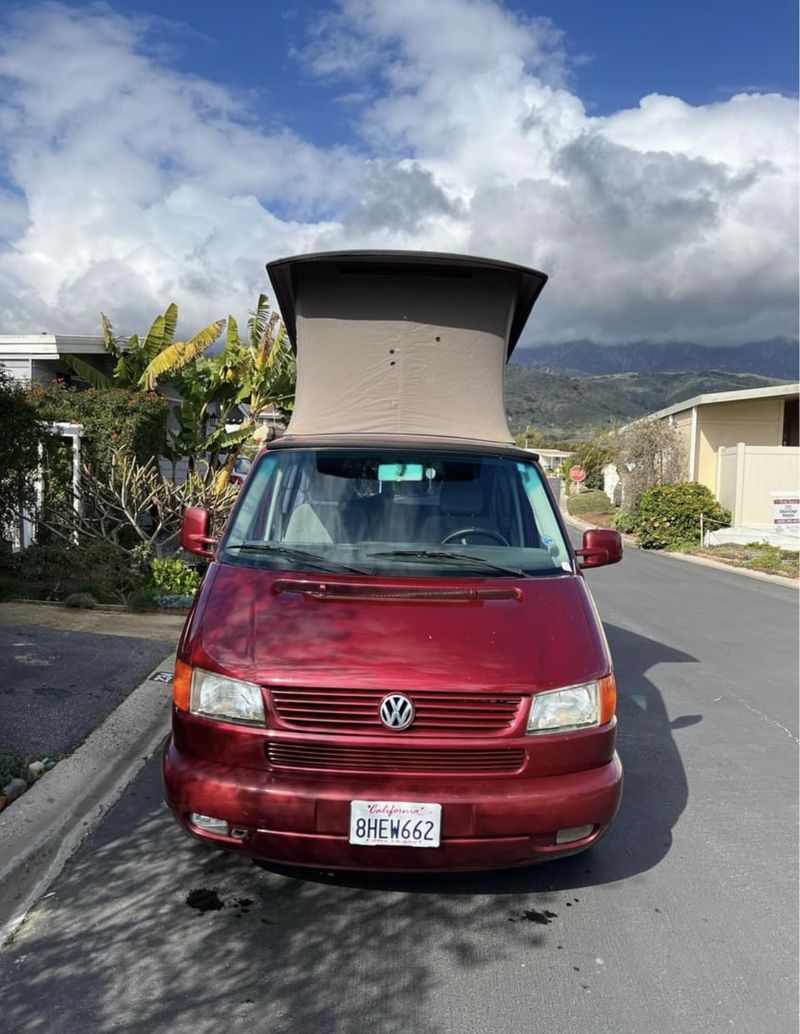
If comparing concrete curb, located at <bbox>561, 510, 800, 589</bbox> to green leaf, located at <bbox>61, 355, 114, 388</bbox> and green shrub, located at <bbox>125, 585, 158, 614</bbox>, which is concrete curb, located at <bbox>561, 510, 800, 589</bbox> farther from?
green leaf, located at <bbox>61, 355, 114, 388</bbox>

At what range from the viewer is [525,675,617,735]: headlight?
326cm

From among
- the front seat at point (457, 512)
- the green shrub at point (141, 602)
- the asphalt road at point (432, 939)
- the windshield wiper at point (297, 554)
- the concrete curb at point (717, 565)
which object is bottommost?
the concrete curb at point (717, 565)

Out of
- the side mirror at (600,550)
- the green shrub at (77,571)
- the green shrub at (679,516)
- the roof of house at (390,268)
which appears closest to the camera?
the side mirror at (600,550)

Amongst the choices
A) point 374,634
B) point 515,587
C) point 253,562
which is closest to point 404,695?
point 374,634

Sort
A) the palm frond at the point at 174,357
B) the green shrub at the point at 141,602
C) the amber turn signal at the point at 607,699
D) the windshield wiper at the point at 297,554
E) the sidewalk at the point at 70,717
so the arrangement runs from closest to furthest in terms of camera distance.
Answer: the amber turn signal at the point at 607,699
the sidewalk at the point at 70,717
the windshield wiper at the point at 297,554
the green shrub at the point at 141,602
the palm frond at the point at 174,357

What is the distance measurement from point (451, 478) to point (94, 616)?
5.70 m

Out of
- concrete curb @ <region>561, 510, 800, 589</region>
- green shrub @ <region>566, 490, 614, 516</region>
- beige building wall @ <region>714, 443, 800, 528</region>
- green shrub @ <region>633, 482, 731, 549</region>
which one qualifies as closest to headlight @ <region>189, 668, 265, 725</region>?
concrete curb @ <region>561, 510, 800, 589</region>

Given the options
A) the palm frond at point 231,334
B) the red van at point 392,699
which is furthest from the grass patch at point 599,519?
the red van at point 392,699

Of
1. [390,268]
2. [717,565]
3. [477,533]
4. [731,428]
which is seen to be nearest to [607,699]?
[477,533]

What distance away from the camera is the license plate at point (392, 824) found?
121 inches

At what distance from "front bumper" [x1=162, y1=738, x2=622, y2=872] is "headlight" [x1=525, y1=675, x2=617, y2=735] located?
206mm

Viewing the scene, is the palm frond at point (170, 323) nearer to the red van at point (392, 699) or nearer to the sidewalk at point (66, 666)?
the sidewalk at point (66, 666)

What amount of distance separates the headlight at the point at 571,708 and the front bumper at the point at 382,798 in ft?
0.68

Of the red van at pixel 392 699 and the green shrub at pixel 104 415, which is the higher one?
the green shrub at pixel 104 415
